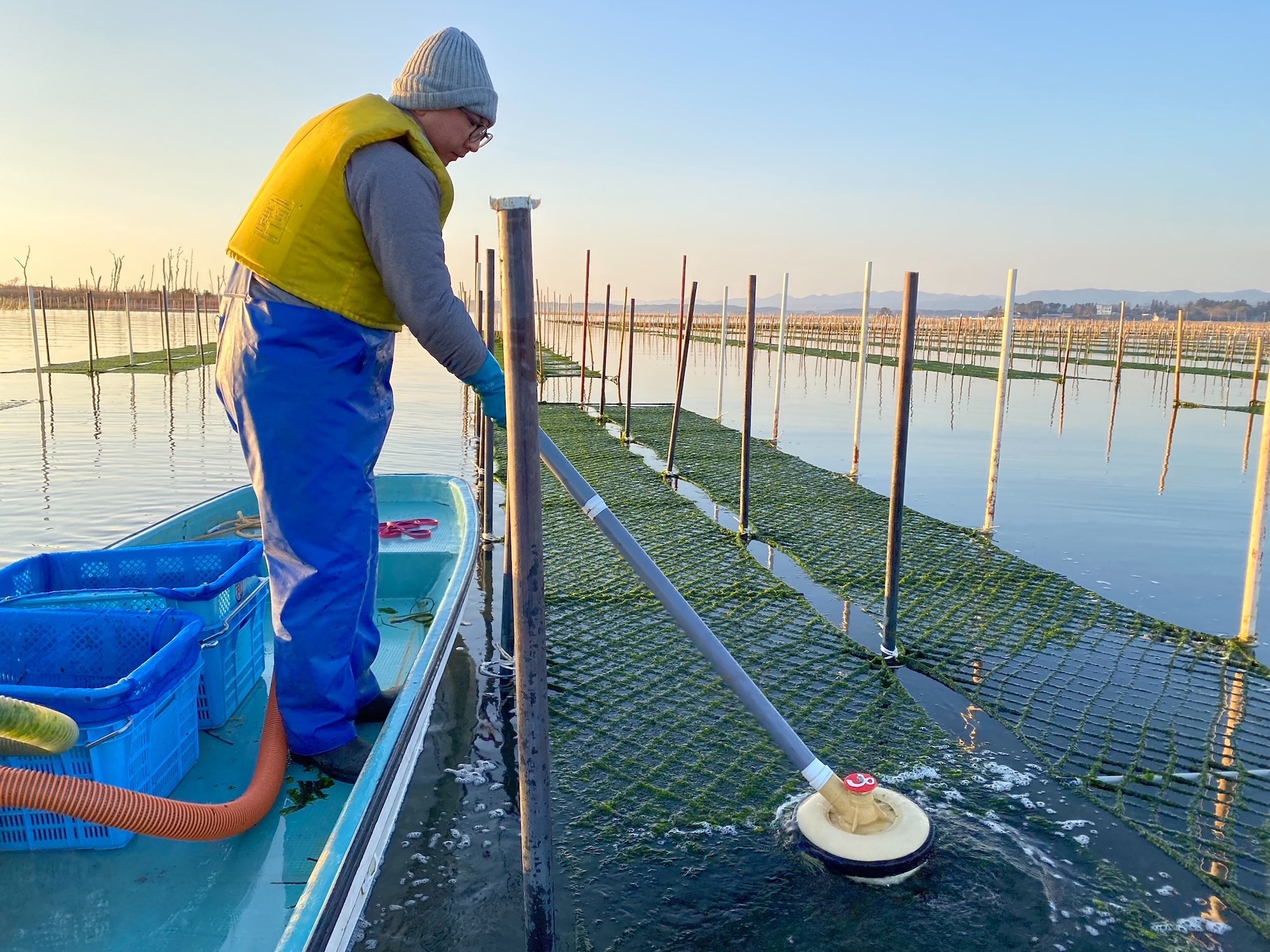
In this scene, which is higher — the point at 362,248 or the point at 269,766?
the point at 362,248

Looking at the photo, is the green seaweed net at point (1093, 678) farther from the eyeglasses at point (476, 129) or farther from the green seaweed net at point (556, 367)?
the green seaweed net at point (556, 367)

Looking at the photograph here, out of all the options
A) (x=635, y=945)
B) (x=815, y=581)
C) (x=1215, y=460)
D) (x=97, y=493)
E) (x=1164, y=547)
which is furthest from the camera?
(x=1215, y=460)

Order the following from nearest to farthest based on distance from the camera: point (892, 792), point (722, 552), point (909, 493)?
point (892, 792) → point (722, 552) → point (909, 493)

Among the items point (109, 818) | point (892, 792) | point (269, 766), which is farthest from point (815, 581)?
point (109, 818)

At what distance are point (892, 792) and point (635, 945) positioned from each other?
3.30ft

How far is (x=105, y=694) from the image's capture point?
1.92 m

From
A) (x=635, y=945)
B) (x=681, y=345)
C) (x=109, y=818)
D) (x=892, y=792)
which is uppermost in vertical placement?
(x=681, y=345)

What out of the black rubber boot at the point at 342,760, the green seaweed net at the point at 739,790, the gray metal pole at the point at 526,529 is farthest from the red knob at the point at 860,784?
the black rubber boot at the point at 342,760

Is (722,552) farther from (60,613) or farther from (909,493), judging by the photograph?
(60,613)

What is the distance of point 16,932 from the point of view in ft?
5.79

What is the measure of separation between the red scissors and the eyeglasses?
9.43ft

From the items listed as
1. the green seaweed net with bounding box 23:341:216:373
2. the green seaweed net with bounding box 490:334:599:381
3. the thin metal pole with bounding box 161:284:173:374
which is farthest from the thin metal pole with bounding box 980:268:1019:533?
the thin metal pole with bounding box 161:284:173:374

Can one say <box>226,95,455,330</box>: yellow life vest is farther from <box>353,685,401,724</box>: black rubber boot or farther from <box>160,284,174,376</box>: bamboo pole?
<box>160,284,174,376</box>: bamboo pole

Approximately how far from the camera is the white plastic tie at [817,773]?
2.41 meters
